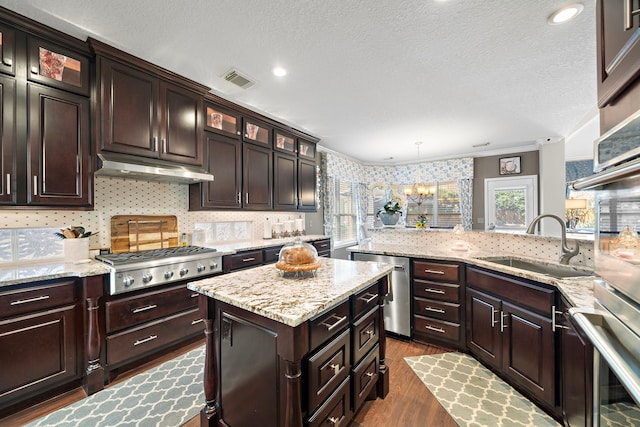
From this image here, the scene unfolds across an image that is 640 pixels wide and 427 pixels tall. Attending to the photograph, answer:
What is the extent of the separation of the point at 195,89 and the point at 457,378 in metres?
3.64

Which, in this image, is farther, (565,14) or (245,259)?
(245,259)

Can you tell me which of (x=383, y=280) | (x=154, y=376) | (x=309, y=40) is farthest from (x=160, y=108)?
(x=383, y=280)

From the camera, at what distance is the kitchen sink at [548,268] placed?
1.89m

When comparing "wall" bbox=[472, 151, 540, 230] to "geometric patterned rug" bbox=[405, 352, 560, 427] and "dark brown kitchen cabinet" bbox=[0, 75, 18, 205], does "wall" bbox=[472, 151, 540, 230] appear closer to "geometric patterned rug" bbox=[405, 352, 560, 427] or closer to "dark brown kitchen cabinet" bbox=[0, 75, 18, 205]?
"geometric patterned rug" bbox=[405, 352, 560, 427]

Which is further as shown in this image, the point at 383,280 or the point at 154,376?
the point at 154,376

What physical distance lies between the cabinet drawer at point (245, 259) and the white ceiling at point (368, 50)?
1843 mm

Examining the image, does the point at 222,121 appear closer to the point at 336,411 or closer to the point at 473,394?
the point at 336,411

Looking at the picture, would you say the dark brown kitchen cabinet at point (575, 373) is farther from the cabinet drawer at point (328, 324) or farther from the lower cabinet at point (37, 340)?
the lower cabinet at point (37, 340)

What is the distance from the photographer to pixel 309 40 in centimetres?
198

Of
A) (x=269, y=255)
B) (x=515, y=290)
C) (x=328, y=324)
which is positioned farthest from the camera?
(x=269, y=255)

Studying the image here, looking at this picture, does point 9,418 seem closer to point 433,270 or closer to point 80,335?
point 80,335

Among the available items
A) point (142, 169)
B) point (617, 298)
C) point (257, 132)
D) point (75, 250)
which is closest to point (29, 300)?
point (75, 250)

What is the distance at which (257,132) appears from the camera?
3562mm

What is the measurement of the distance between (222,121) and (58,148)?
1.54 meters
